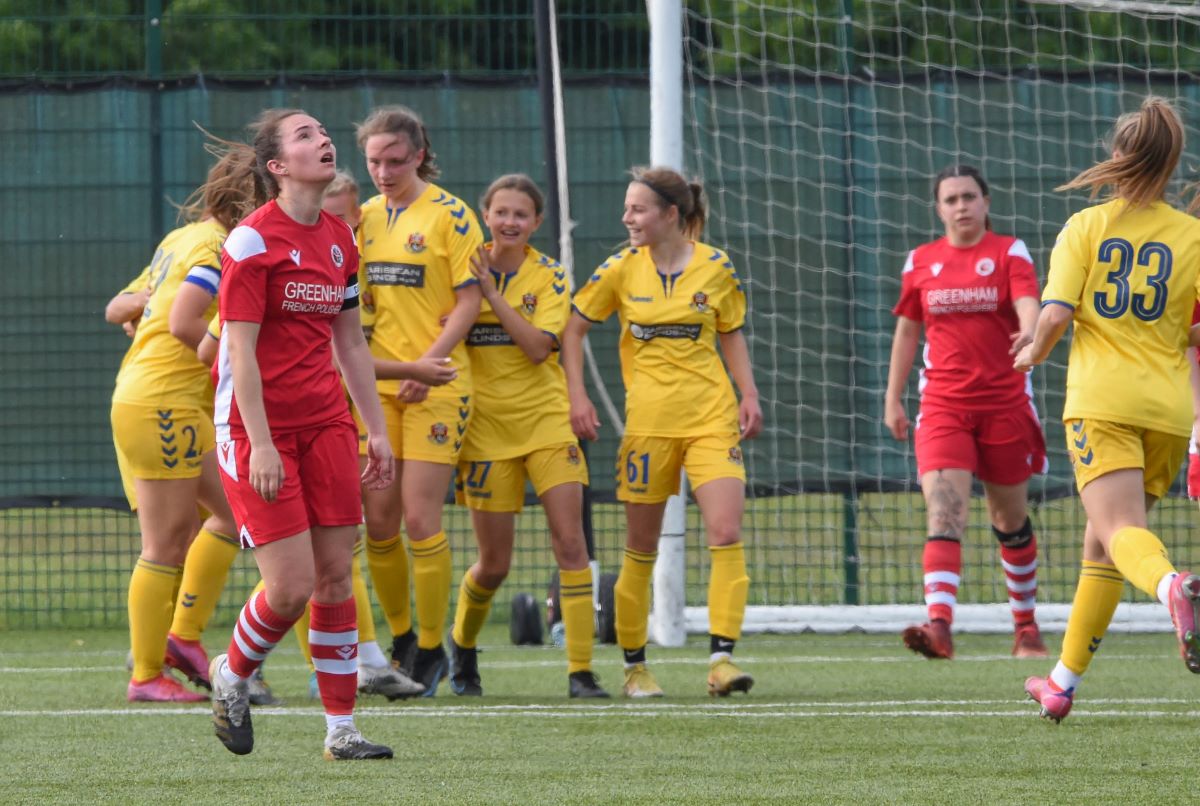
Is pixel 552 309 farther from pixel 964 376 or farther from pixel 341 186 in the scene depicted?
pixel 964 376

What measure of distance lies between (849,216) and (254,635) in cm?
560

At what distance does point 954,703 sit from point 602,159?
14.2ft

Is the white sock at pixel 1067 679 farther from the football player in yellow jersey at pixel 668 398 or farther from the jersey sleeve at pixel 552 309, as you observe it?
the jersey sleeve at pixel 552 309

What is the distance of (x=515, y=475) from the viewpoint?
22.2 ft

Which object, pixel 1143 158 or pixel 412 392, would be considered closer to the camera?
pixel 1143 158

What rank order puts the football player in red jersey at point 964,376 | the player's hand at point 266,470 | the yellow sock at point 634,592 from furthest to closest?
the football player in red jersey at point 964,376 < the yellow sock at point 634,592 < the player's hand at point 266,470

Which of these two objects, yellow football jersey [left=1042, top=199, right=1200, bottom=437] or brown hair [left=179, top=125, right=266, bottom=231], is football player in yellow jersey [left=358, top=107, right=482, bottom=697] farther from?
yellow football jersey [left=1042, top=199, right=1200, bottom=437]

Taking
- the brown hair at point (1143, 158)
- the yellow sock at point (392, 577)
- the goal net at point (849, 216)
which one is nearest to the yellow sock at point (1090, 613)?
the brown hair at point (1143, 158)

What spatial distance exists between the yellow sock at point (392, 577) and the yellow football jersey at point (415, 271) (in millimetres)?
619

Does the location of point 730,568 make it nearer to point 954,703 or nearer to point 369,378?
point 954,703

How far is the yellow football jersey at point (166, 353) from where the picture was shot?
21.2 feet

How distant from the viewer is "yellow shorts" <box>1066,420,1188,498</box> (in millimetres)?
5254

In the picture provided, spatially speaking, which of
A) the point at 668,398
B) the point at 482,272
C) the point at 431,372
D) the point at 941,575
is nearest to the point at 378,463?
the point at 431,372

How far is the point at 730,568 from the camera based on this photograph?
679 cm
